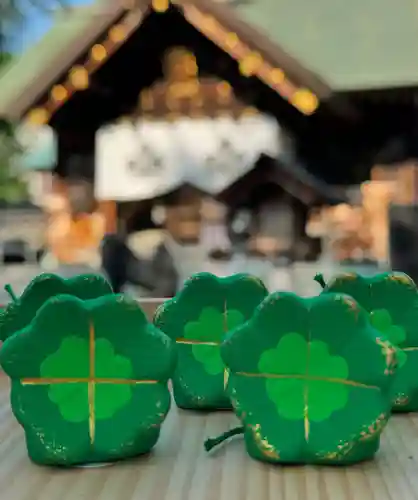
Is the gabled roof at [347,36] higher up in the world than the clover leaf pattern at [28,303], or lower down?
higher up

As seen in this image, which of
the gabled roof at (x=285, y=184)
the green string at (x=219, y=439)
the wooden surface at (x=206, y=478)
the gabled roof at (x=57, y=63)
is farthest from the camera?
the gabled roof at (x=57, y=63)

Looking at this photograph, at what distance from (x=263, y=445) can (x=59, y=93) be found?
1549 mm

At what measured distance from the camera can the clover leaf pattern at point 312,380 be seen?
833 mm

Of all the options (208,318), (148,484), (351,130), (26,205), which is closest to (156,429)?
(148,484)

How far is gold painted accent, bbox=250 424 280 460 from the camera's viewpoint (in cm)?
83

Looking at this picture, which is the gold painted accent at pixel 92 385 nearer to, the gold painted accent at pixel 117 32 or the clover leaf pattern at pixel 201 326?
the clover leaf pattern at pixel 201 326

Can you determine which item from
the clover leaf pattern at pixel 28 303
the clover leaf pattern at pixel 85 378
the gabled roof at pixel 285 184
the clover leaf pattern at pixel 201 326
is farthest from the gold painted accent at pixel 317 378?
the gabled roof at pixel 285 184

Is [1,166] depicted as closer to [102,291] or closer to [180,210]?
[180,210]

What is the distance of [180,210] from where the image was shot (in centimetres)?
214

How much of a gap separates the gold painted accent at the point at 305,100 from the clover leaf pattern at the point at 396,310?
3.19 feet

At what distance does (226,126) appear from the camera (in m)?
2.14

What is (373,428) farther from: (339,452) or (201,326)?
(201,326)

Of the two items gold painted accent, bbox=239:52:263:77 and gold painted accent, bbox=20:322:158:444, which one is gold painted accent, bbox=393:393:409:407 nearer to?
gold painted accent, bbox=20:322:158:444

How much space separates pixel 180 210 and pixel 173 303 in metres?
1.03
